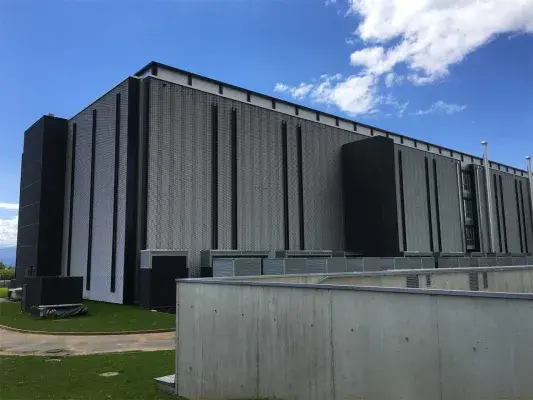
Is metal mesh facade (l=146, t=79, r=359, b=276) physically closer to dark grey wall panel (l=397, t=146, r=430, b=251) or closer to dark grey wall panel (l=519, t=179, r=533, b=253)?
dark grey wall panel (l=397, t=146, r=430, b=251)

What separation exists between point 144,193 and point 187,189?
11.4 ft

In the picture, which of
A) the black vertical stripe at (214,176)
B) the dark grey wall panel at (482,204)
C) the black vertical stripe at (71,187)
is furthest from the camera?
the dark grey wall panel at (482,204)

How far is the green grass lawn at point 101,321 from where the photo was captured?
22031mm

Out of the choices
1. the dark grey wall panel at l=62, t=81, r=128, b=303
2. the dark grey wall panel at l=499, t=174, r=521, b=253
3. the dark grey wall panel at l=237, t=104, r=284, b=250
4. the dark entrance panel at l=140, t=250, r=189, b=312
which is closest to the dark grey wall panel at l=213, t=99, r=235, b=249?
the dark grey wall panel at l=237, t=104, r=284, b=250

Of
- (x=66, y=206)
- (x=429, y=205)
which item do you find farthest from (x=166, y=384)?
(x=429, y=205)

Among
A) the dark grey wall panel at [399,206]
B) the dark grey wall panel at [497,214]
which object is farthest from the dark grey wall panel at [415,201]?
the dark grey wall panel at [497,214]

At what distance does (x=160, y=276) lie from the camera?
30.7 metres

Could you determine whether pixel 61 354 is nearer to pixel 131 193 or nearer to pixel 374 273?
pixel 374 273

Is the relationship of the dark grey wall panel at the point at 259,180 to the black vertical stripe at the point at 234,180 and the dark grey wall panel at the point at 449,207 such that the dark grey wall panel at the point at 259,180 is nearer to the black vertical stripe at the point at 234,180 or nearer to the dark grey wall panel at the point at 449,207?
the black vertical stripe at the point at 234,180

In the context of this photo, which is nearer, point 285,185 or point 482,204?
point 285,185

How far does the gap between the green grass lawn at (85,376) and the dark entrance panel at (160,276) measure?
1462cm

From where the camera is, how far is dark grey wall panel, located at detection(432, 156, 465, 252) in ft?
188

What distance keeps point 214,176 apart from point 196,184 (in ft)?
6.31

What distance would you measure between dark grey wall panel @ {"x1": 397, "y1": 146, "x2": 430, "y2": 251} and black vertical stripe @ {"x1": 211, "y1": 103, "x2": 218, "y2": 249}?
2507cm
